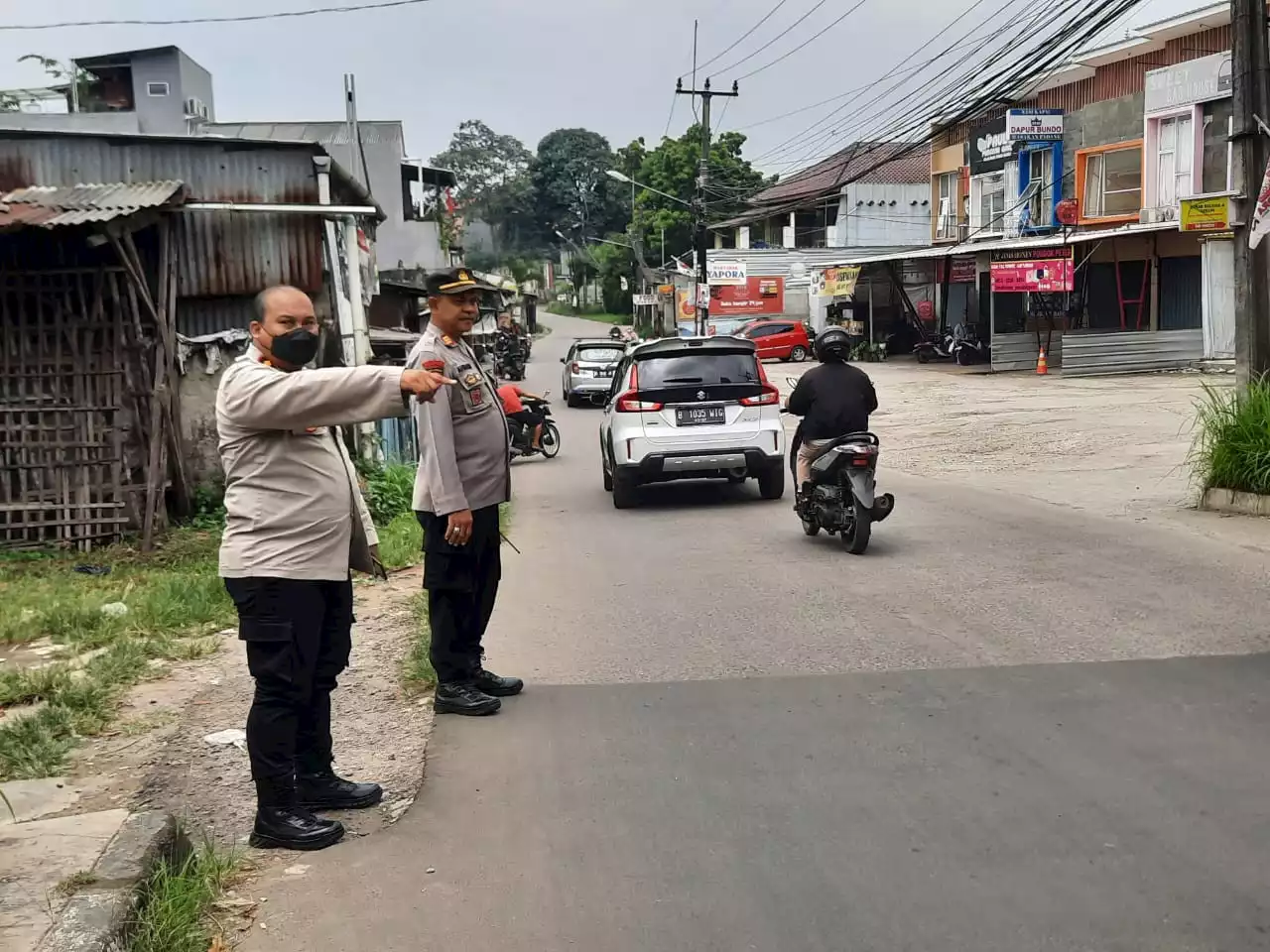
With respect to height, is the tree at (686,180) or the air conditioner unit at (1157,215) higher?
the tree at (686,180)

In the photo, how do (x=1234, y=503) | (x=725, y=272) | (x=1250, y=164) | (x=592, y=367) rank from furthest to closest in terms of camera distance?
(x=725, y=272) → (x=592, y=367) → (x=1250, y=164) → (x=1234, y=503)

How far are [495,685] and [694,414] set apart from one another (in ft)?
22.0

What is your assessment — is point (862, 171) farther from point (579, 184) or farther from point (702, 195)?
point (579, 184)

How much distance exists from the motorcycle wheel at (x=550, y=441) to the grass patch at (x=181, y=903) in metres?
15.0

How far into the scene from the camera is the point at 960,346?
3684 centimetres

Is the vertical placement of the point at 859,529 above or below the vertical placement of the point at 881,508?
below

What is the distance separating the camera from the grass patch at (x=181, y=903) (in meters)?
3.45

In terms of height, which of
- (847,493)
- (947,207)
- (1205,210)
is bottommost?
(847,493)

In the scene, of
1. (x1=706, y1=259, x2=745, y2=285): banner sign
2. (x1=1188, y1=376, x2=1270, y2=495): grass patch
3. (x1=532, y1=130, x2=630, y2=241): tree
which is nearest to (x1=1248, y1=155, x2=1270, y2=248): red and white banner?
(x1=1188, y1=376, x2=1270, y2=495): grass patch

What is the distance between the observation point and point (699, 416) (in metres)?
12.3

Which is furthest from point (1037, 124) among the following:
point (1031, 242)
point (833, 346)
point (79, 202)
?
point (79, 202)

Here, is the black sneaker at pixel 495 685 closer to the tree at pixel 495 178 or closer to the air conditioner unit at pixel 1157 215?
the air conditioner unit at pixel 1157 215

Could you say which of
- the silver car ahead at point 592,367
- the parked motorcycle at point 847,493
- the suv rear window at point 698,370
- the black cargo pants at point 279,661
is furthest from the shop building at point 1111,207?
the black cargo pants at point 279,661

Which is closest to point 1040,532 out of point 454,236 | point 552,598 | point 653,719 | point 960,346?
point 552,598
